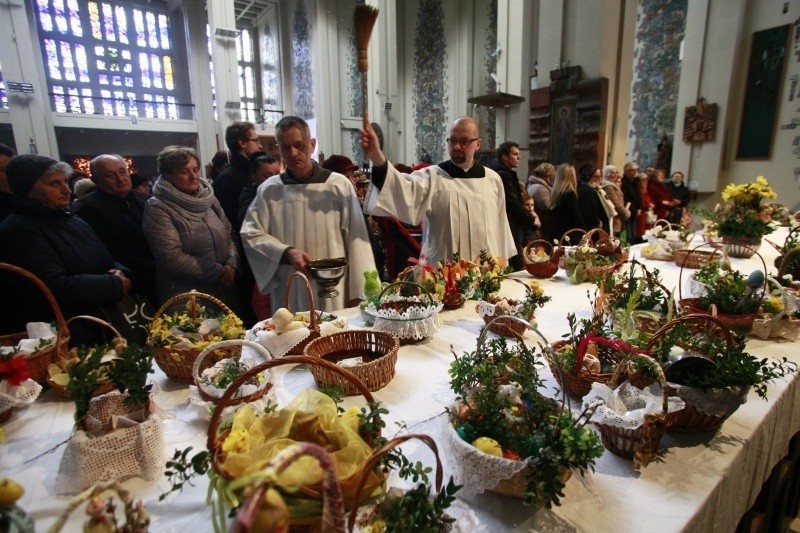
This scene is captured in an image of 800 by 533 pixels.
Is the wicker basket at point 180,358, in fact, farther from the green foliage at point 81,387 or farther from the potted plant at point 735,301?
the potted plant at point 735,301

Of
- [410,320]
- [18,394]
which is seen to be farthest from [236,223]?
[18,394]

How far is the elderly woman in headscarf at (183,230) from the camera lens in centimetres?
276

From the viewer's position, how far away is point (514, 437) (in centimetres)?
110

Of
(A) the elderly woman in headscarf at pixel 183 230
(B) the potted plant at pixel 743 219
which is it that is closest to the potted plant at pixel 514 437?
(A) the elderly woman in headscarf at pixel 183 230

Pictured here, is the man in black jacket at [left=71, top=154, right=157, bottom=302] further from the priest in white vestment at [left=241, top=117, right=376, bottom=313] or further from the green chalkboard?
the green chalkboard

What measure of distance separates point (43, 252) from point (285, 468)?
227 centimetres

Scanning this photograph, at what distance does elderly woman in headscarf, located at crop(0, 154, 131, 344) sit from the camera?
→ 2180 millimetres

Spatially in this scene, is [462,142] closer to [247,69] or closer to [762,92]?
[762,92]

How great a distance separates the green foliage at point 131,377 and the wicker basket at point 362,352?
56cm

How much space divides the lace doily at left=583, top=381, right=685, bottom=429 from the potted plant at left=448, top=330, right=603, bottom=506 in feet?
0.52

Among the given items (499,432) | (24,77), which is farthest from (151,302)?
(24,77)

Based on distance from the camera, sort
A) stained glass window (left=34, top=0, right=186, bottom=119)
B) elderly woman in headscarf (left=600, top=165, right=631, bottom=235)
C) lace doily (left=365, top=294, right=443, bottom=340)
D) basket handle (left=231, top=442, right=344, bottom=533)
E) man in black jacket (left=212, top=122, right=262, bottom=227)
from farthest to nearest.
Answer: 1. stained glass window (left=34, top=0, right=186, bottom=119)
2. elderly woman in headscarf (left=600, top=165, right=631, bottom=235)
3. man in black jacket (left=212, top=122, right=262, bottom=227)
4. lace doily (left=365, top=294, right=443, bottom=340)
5. basket handle (left=231, top=442, right=344, bottom=533)

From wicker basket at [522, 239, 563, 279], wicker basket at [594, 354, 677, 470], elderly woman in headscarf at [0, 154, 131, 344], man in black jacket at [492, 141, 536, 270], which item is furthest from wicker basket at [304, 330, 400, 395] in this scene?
man in black jacket at [492, 141, 536, 270]

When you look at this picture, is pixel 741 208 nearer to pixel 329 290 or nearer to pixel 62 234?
pixel 329 290
